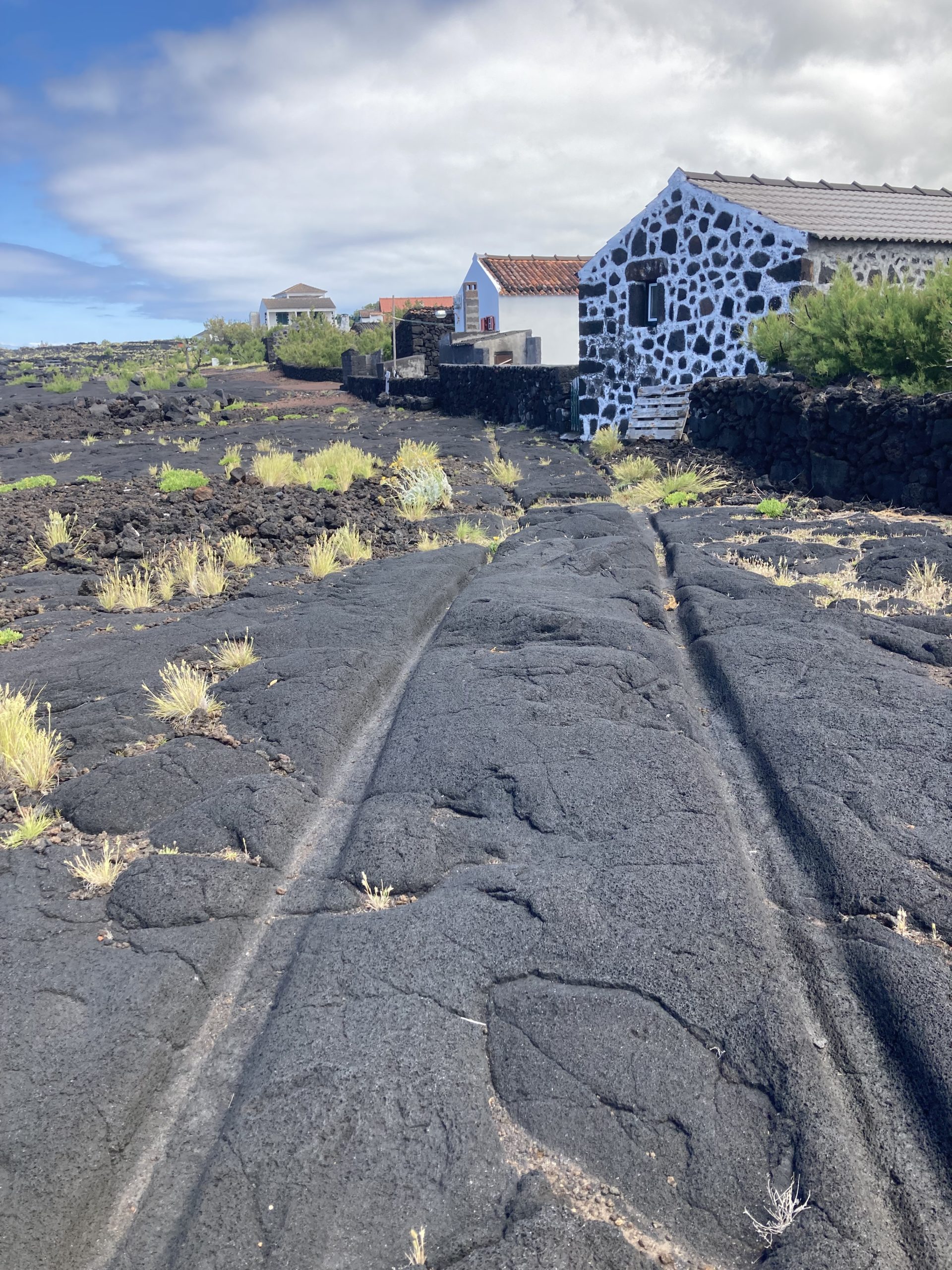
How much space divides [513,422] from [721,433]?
10.6m

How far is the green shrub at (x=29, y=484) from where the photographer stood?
16438 millimetres

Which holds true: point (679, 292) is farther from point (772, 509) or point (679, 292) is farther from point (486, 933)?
point (486, 933)

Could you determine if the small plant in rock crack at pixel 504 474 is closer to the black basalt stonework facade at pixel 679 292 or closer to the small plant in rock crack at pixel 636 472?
the small plant in rock crack at pixel 636 472

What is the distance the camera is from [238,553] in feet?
36.2

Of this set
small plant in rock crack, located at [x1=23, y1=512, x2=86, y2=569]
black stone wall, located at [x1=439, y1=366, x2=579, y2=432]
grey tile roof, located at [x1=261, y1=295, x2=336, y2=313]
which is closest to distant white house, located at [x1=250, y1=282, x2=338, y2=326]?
grey tile roof, located at [x1=261, y1=295, x2=336, y2=313]

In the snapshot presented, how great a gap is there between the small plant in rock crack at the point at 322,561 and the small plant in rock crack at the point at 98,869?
18.8ft

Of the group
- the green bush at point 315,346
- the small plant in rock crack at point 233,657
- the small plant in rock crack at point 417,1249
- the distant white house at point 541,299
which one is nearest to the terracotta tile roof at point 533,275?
the distant white house at point 541,299

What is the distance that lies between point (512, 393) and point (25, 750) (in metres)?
22.2

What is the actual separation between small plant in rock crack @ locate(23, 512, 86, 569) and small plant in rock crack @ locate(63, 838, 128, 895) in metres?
7.48

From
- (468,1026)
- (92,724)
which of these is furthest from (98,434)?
(468,1026)

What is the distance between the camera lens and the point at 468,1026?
3572 millimetres

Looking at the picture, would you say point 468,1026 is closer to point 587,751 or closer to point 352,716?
point 587,751

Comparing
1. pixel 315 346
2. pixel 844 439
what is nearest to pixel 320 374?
pixel 315 346

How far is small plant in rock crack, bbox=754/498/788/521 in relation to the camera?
12.4m
